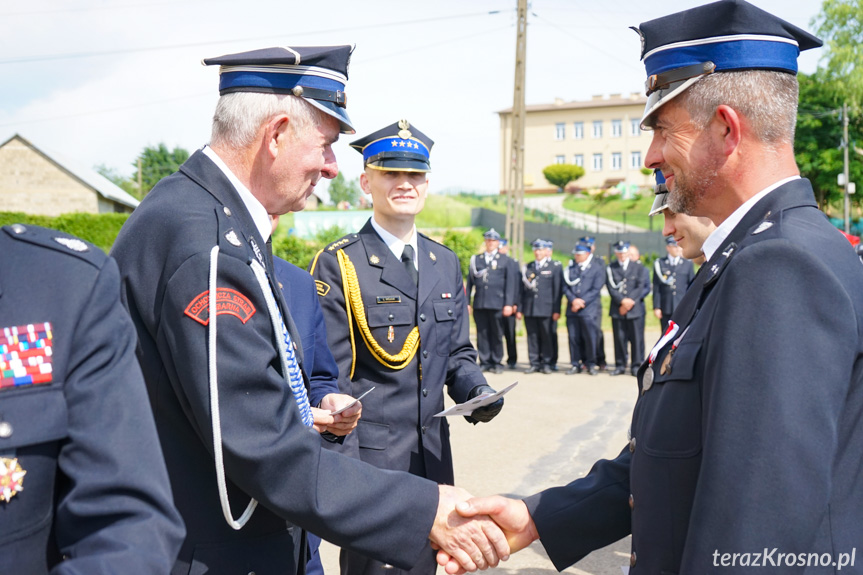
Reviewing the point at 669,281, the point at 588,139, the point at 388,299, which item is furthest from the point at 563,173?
the point at 388,299

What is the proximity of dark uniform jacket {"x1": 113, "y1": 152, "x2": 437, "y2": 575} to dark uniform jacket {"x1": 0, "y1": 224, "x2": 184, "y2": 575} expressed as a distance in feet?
1.43

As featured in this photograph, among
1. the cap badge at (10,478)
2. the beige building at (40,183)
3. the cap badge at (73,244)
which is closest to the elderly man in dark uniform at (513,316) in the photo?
the cap badge at (73,244)

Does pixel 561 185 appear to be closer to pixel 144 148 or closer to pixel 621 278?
pixel 144 148

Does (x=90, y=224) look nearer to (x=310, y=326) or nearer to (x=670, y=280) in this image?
(x=670, y=280)

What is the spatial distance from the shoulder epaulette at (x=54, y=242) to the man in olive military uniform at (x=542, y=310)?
11627 mm

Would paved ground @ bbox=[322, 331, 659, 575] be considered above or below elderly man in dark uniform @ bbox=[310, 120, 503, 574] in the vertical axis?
below

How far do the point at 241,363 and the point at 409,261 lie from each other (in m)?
2.16

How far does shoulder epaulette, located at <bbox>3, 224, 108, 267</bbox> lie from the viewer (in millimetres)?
1322

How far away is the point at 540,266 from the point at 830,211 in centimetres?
3783

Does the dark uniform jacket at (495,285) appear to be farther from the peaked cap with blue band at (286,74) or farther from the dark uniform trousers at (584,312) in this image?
the peaked cap with blue band at (286,74)

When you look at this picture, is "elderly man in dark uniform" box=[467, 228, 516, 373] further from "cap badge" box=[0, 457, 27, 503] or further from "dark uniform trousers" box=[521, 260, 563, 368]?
"cap badge" box=[0, 457, 27, 503]

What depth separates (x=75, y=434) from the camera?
1.21 meters

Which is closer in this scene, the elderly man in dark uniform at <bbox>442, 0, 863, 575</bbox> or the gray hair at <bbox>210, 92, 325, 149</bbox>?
the elderly man in dark uniform at <bbox>442, 0, 863, 575</bbox>

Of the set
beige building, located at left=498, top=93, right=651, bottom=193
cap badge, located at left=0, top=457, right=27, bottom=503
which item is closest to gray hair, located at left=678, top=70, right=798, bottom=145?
cap badge, located at left=0, top=457, right=27, bottom=503
